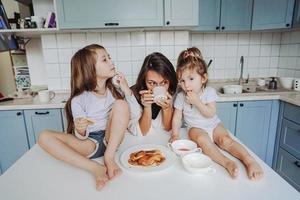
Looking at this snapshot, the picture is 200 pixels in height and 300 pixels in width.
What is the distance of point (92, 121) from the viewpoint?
100 cm

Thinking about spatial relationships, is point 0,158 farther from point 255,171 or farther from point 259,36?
point 259,36

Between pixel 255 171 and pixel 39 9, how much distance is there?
2.23m

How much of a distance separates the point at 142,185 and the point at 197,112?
2.15ft

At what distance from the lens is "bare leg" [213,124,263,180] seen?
27.8 inches

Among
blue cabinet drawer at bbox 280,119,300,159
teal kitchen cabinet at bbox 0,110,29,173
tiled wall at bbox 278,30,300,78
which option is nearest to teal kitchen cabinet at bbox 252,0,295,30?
tiled wall at bbox 278,30,300,78

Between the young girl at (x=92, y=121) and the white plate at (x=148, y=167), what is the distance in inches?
1.6

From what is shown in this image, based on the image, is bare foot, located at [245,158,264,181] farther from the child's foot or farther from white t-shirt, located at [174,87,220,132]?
white t-shirt, located at [174,87,220,132]

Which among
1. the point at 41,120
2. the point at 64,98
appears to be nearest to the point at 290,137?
the point at 64,98

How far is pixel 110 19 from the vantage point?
5.77 ft

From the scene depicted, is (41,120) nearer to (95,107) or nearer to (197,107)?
(95,107)

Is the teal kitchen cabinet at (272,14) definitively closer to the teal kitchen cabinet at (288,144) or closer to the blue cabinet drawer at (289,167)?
the teal kitchen cabinet at (288,144)

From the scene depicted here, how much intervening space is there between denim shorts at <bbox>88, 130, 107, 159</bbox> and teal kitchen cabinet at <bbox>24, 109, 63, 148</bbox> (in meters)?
0.88

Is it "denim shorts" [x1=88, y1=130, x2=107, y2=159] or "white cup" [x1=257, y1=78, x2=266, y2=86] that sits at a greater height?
"white cup" [x1=257, y1=78, x2=266, y2=86]

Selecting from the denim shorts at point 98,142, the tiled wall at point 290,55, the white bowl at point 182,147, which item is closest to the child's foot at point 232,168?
the white bowl at point 182,147
